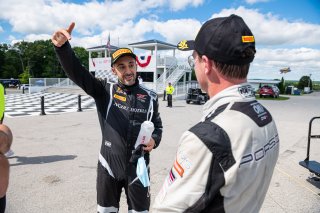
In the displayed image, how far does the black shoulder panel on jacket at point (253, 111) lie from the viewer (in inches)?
41.9

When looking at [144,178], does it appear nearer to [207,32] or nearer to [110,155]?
[110,155]

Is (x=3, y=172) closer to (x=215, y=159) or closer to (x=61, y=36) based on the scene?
(x=61, y=36)

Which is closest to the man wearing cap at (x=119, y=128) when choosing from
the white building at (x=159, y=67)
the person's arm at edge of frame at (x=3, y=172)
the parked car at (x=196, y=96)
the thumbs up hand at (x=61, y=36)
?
the thumbs up hand at (x=61, y=36)

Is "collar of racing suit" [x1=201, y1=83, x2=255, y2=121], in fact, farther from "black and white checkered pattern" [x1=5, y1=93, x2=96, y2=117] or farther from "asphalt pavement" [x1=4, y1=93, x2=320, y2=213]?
"black and white checkered pattern" [x1=5, y1=93, x2=96, y2=117]

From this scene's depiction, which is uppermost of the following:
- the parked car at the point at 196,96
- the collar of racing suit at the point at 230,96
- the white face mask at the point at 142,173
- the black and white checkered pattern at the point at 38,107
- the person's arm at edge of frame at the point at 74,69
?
the person's arm at edge of frame at the point at 74,69

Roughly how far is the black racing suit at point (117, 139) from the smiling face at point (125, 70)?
0.06 m

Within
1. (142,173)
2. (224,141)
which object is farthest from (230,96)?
(142,173)

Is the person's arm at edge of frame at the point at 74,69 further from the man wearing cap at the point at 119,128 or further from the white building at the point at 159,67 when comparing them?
the white building at the point at 159,67

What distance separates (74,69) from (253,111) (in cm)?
170

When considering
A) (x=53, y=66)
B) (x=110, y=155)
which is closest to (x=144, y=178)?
(x=110, y=155)

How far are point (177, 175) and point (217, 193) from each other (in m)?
0.17

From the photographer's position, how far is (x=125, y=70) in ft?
8.69

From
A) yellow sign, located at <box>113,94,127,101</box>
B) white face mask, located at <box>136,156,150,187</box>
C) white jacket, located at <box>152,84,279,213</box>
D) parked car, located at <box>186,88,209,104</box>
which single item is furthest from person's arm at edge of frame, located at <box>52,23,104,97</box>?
parked car, located at <box>186,88,209,104</box>

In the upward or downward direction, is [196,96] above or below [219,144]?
below
